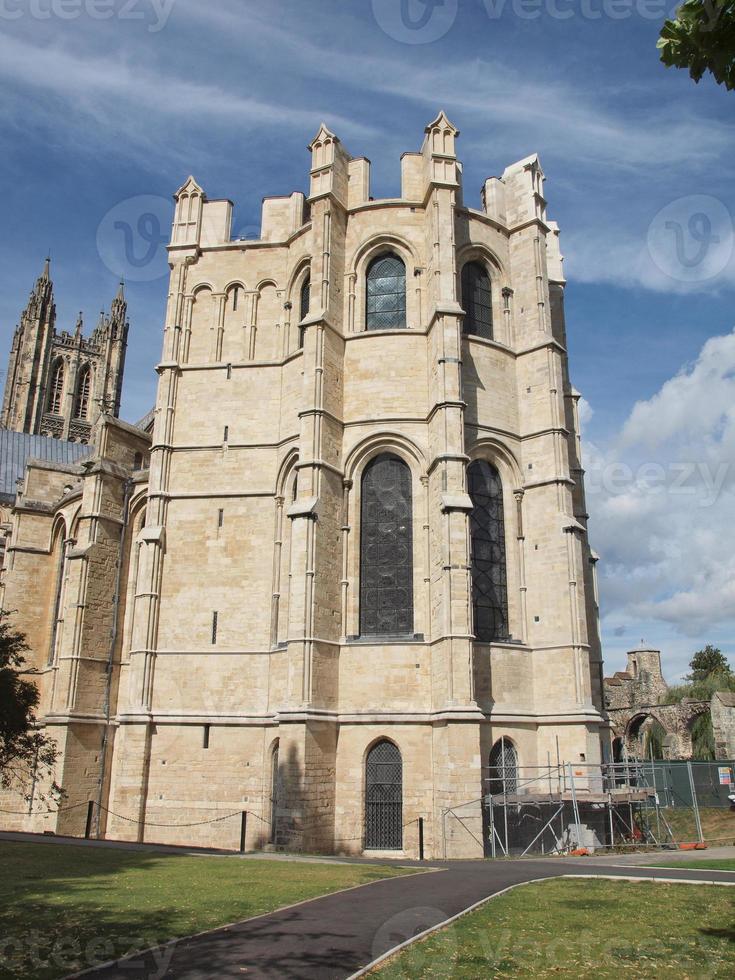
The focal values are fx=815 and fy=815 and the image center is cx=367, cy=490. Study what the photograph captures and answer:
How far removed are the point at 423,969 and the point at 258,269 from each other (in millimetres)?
23899

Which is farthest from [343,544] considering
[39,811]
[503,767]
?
[39,811]

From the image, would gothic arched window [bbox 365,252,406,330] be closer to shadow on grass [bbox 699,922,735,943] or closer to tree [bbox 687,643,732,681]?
shadow on grass [bbox 699,922,735,943]

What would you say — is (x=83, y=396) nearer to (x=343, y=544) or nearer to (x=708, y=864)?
(x=343, y=544)

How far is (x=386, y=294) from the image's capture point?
25781 mm

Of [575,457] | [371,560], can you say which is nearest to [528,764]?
[371,560]

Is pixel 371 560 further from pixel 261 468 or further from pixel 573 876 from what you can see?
pixel 573 876

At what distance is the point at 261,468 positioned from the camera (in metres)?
25.3

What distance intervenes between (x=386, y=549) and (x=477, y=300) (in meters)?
8.87

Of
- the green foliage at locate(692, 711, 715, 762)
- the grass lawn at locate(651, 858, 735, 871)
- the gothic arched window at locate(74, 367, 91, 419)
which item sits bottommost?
the grass lawn at locate(651, 858, 735, 871)

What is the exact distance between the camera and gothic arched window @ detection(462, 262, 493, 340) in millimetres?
25844

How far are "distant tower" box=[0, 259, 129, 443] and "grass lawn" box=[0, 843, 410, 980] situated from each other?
2596 inches

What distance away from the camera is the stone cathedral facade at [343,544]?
2103 centimetres

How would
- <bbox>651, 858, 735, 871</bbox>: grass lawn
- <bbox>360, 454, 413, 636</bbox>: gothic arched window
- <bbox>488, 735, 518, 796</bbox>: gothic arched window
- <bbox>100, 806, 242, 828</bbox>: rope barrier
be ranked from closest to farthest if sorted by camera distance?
<bbox>651, 858, 735, 871</bbox>: grass lawn → <bbox>488, 735, 518, 796</bbox>: gothic arched window → <bbox>100, 806, 242, 828</bbox>: rope barrier → <bbox>360, 454, 413, 636</bbox>: gothic arched window

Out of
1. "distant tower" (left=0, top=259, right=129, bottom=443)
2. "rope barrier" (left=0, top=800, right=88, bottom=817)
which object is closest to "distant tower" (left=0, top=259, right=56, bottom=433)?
"distant tower" (left=0, top=259, right=129, bottom=443)
